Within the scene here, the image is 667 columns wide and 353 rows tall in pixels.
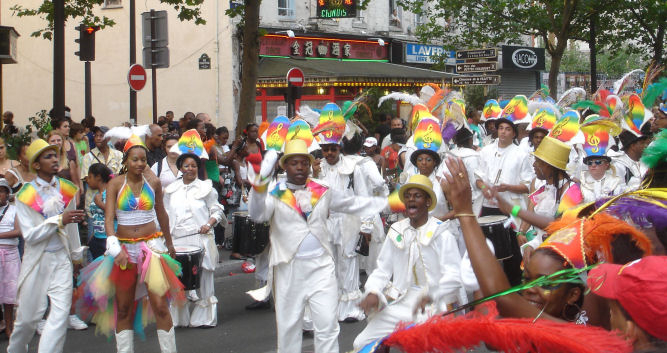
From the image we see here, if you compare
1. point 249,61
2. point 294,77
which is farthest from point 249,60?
point 294,77

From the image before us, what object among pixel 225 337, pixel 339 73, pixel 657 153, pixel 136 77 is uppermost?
pixel 339 73

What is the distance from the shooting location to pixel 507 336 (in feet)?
8.07

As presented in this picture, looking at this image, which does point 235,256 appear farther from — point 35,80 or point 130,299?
point 35,80

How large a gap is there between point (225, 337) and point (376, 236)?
6.92ft

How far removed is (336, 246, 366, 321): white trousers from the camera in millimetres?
8383

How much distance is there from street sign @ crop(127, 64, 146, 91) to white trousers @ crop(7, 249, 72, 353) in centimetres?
912

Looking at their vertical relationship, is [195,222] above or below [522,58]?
below

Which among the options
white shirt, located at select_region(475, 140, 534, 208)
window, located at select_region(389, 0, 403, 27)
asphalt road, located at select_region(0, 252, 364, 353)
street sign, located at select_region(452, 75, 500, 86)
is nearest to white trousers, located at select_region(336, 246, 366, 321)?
asphalt road, located at select_region(0, 252, 364, 353)

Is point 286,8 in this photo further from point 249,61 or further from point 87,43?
point 87,43

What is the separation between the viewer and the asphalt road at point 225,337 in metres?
7.46

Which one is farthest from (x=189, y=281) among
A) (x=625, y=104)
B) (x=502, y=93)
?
(x=502, y=93)

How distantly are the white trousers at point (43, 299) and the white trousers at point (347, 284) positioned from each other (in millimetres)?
2972

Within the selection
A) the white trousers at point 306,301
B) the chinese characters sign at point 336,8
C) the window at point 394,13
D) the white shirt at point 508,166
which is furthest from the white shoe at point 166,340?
the window at point 394,13

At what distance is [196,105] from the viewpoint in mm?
26234
